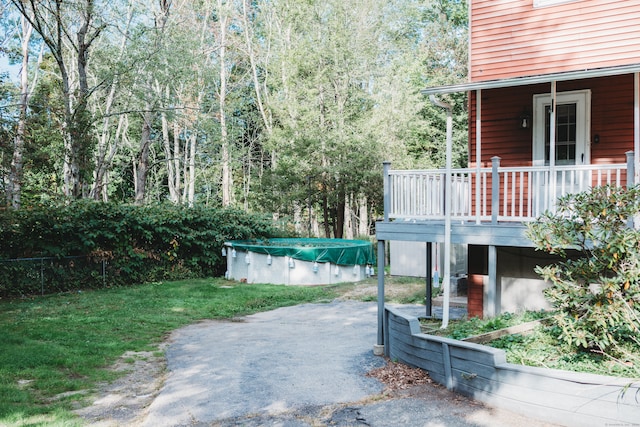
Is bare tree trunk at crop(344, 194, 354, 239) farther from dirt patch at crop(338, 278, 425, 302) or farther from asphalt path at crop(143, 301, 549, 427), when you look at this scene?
asphalt path at crop(143, 301, 549, 427)

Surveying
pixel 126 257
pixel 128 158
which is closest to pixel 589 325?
pixel 126 257

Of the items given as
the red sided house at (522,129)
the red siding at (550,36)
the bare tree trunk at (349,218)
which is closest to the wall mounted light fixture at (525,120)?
the red sided house at (522,129)

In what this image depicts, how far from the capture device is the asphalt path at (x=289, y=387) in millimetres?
5445

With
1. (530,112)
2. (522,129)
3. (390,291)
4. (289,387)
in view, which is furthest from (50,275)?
(530,112)

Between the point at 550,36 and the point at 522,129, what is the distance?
176 centimetres

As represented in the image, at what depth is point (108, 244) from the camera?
50.7 feet

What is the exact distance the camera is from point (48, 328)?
9586 millimetres

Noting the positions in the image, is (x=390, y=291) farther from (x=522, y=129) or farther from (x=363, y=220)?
(x=363, y=220)

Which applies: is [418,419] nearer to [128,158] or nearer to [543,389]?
[543,389]

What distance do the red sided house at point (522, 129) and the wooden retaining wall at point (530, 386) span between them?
86.3 inches

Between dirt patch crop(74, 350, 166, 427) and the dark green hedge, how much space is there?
229 inches

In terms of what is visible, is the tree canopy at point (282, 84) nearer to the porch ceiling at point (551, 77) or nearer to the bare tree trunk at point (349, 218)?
the bare tree trunk at point (349, 218)

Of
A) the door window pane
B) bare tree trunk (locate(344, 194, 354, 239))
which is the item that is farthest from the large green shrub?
bare tree trunk (locate(344, 194, 354, 239))

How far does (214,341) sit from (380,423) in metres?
4.93
